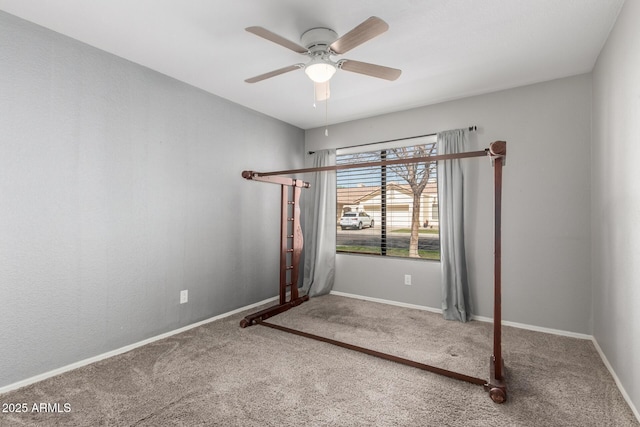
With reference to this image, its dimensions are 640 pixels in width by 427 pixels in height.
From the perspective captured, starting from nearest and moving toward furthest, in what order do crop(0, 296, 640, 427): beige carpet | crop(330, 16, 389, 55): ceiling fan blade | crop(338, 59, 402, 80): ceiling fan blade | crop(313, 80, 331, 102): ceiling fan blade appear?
crop(330, 16, 389, 55): ceiling fan blade
crop(0, 296, 640, 427): beige carpet
crop(338, 59, 402, 80): ceiling fan blade
crop(313, 80, 331, 102): ceiling fan blade

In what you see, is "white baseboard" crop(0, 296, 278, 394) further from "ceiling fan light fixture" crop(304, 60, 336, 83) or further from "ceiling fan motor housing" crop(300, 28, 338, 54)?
"ceiling fan motor housing" crop(300, 28, 338, 54)

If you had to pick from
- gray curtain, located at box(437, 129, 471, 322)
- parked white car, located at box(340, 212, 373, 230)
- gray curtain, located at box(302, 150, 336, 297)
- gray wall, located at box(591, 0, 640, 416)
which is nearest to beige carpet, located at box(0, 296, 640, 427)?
gray wall, located at box(591, 0, 640, 416)

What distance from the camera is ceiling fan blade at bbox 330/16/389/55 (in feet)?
5.32

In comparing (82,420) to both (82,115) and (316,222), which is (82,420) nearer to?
(82,115)

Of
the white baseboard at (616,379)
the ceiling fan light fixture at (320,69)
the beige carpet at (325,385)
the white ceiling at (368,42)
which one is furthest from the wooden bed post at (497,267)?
the ceiling fan light fixture at (320,69)

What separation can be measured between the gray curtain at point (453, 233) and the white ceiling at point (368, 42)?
604 mm

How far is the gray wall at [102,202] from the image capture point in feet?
6.68

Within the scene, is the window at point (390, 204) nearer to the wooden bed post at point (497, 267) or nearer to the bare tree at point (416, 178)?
the bare tree at point (416, 178)

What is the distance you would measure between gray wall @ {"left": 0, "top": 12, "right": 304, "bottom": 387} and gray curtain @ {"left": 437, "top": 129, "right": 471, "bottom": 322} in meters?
2.36

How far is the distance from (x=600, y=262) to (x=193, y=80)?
13.1 ft

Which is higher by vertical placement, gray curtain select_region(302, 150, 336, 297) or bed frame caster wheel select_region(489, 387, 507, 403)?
gray curtain select_region(302, 150, 336, 297)

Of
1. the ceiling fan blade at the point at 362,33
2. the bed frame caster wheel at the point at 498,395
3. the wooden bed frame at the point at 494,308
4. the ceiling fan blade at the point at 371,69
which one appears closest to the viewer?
the ceiling fan blade at the point at 362,33

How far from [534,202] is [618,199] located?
925 mm

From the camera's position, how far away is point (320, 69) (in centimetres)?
211
